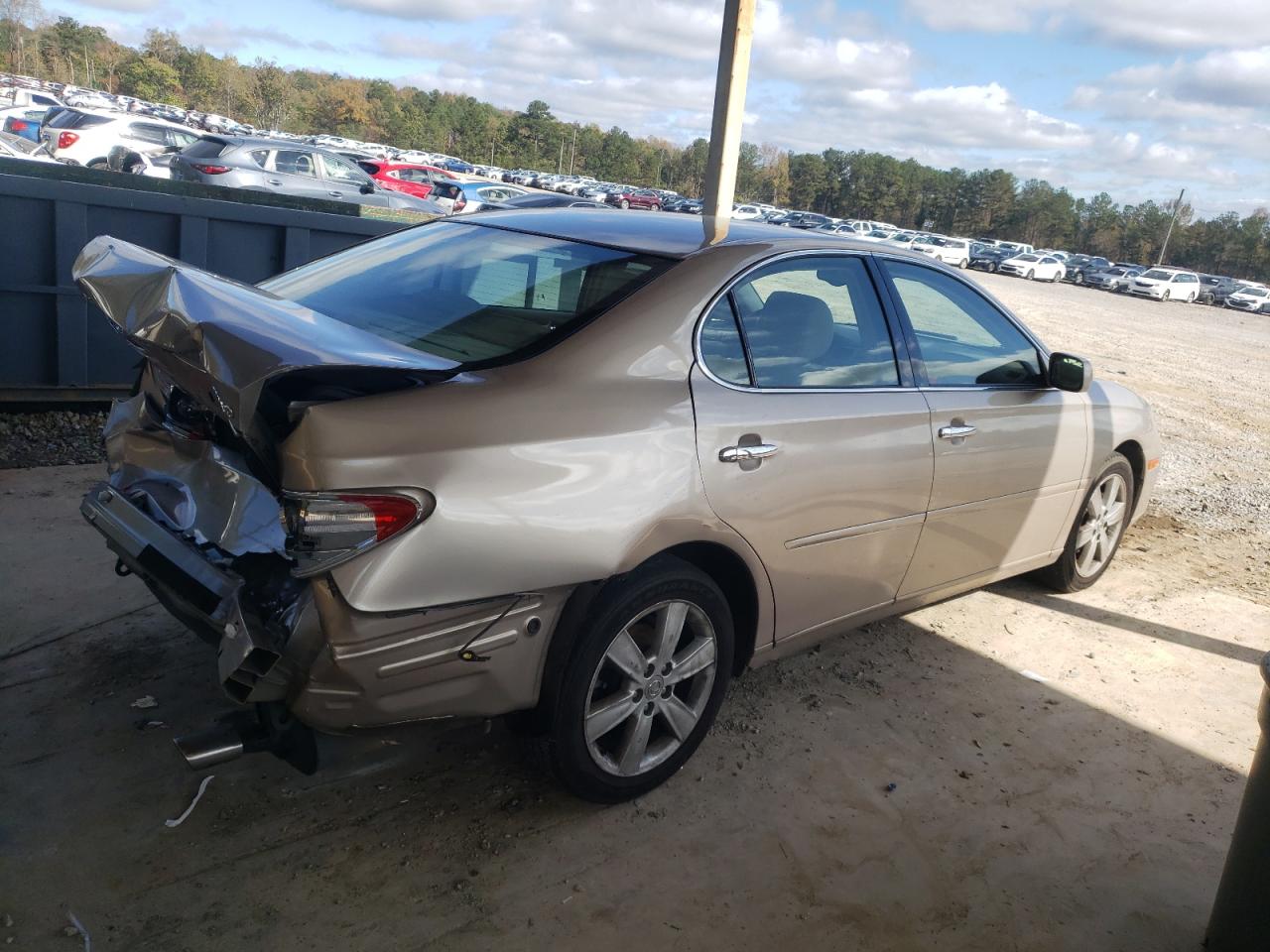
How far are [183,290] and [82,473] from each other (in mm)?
3372

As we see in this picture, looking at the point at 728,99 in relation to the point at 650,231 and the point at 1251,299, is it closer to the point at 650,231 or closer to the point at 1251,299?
the point at 650,231

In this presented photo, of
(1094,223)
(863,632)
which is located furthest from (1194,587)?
(1094,223)

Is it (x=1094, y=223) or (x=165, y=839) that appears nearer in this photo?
(x=165, y=839)

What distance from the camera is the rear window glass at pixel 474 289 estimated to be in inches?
115

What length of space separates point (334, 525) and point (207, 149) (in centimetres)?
1628

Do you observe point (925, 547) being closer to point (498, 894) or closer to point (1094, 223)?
point (498, 894)

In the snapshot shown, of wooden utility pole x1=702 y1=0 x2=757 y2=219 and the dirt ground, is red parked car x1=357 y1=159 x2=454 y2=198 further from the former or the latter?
the dirt ground

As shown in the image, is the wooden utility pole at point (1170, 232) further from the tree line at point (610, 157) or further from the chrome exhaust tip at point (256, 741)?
the chrome exhaust tip at point (256, 741)

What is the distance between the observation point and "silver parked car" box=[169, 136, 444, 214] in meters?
15.8

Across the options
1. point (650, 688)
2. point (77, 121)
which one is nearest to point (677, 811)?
point (650, 688)

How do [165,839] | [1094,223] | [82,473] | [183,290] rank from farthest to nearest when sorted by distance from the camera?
[1094,223]
[82,473]
[165,839]
[183,290]

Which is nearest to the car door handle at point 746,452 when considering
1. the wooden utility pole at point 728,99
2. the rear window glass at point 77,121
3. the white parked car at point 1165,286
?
the wooden utility pole at point 728,99

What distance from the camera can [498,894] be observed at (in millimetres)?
2670

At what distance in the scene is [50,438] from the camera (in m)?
5.74
